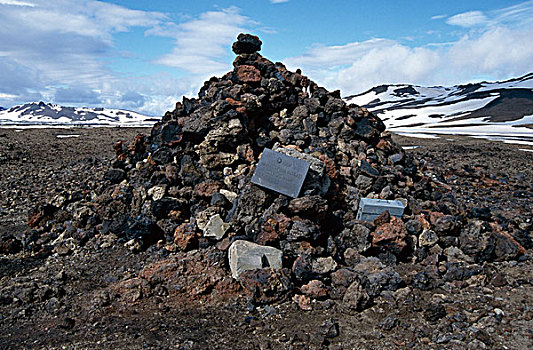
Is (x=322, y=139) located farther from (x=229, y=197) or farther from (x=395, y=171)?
(x=229, y=197)

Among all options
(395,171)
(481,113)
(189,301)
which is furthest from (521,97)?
(189,301)

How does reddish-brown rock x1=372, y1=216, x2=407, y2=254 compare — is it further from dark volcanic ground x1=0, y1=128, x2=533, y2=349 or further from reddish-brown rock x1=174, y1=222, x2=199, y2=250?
reddish-brown rock x1=174, y1=222, x2=199, y2=250

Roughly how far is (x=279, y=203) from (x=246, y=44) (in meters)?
6.30

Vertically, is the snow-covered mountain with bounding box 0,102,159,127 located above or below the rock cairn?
above

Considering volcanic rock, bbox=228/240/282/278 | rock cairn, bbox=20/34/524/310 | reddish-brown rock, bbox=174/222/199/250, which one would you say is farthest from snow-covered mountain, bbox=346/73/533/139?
volcanic rock, bbox=228/240/282/278

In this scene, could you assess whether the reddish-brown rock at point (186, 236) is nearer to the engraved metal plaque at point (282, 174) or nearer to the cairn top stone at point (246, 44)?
the engraved metal plaque at point (282, 174)

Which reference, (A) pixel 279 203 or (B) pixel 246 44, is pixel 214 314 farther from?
(B) pixel 246 44

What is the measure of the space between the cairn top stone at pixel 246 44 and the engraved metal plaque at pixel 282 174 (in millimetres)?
5386

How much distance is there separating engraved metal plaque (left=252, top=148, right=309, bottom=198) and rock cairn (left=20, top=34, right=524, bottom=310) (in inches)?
8.6

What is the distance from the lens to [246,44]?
11.8 m

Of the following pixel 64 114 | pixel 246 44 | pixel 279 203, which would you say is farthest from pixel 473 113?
pixel 64 114

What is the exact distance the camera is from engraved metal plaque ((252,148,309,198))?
765 cm

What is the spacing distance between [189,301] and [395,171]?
6244 millimetres

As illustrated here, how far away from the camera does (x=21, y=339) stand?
18.0 feet
